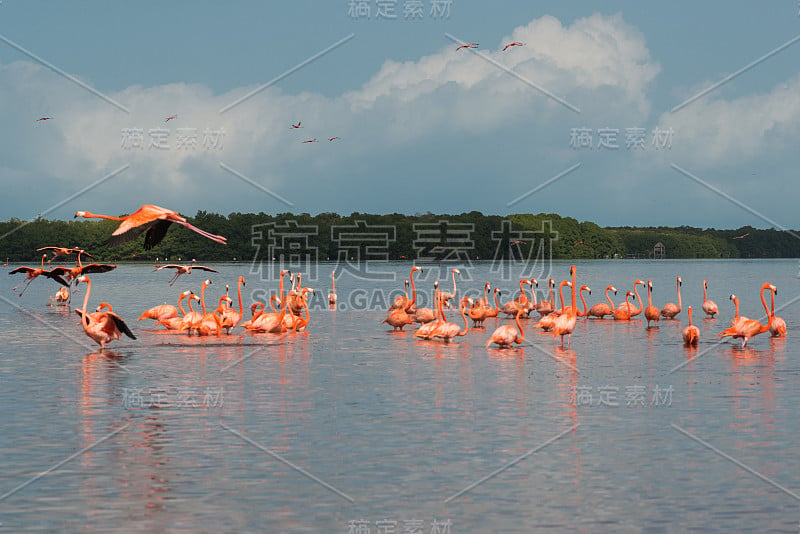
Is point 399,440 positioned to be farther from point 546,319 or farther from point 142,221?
point 546,319

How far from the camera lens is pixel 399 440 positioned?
15359 mm

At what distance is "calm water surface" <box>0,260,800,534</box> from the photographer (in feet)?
38.0

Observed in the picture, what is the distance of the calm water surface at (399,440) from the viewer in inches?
456

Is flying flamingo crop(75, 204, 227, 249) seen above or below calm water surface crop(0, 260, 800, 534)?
above

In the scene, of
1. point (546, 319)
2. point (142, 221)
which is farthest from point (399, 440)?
point (546, 319)

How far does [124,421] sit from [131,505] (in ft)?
17.6

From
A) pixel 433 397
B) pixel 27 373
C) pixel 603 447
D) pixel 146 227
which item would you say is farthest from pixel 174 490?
pixel 27 373

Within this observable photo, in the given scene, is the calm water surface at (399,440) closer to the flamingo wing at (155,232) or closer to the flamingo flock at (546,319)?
the flamingo flock at (546,319)

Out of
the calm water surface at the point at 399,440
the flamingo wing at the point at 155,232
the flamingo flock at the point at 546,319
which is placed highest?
the flamingo wing at the point at 155,232

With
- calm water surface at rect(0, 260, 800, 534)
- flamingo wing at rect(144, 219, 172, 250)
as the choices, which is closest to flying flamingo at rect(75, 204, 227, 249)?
flamingo wing at rect(144, 219, 172, 250)

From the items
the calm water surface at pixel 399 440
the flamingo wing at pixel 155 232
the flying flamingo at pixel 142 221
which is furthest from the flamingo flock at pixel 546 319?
the flying flamingo at pixel 142 221

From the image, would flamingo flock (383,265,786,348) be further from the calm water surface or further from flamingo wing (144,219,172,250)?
flamingo wing (144,219,172,250)

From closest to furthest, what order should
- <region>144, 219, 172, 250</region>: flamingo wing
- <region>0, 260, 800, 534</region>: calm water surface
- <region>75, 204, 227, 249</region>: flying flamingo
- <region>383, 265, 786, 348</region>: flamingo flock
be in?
<region>0, 260, 800, 534</region>: calm water surface
<region>75, 204, 227, 249</region>: flying flamingo
<region>144, 219, 172, 250</region>: flamingo wing
<region>383, 265, 786, 348</region>: flamingo flock

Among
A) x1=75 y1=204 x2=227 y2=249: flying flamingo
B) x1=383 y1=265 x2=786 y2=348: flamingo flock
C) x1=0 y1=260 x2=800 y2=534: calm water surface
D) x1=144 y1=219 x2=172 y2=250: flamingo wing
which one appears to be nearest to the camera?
x1=0 y1=260 x2=800 y2=534: calm water surface
